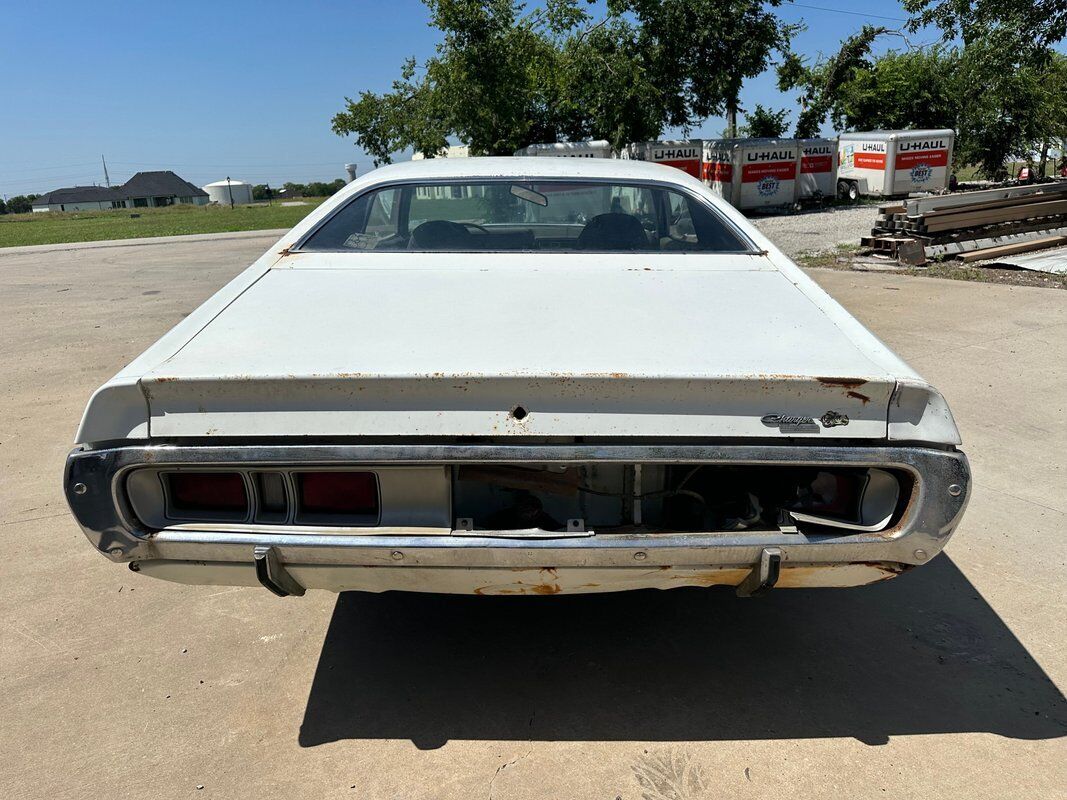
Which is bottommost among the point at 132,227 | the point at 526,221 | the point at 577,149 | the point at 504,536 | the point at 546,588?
the point at 546,588

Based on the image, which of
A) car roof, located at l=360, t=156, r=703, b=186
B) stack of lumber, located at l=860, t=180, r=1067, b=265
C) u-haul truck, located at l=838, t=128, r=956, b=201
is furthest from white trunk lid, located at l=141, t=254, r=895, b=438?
u-haul truck, located at l=838, t=128, r=956, b=201

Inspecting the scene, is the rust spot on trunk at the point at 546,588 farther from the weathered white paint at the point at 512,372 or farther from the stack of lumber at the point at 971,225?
the stack of lumber at the point at 971,225

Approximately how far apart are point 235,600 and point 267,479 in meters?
1.22

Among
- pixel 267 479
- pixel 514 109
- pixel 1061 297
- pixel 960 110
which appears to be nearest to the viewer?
pixel 267 479

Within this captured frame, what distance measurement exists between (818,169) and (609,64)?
716 cm

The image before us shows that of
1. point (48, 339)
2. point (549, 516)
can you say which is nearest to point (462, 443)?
point (549, 516)

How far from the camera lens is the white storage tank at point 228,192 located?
286ft

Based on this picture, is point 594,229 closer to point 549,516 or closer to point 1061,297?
point 549,516

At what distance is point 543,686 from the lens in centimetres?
261

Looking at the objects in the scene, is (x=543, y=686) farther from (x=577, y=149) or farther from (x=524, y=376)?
(x=577, y=149)

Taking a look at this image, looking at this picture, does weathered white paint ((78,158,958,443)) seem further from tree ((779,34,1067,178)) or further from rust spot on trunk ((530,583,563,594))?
tree ((779,34,1067,178))

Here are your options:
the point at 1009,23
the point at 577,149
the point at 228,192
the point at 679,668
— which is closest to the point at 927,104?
the point at 577,149

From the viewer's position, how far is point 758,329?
2385 millimetres

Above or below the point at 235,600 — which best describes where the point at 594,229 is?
above
